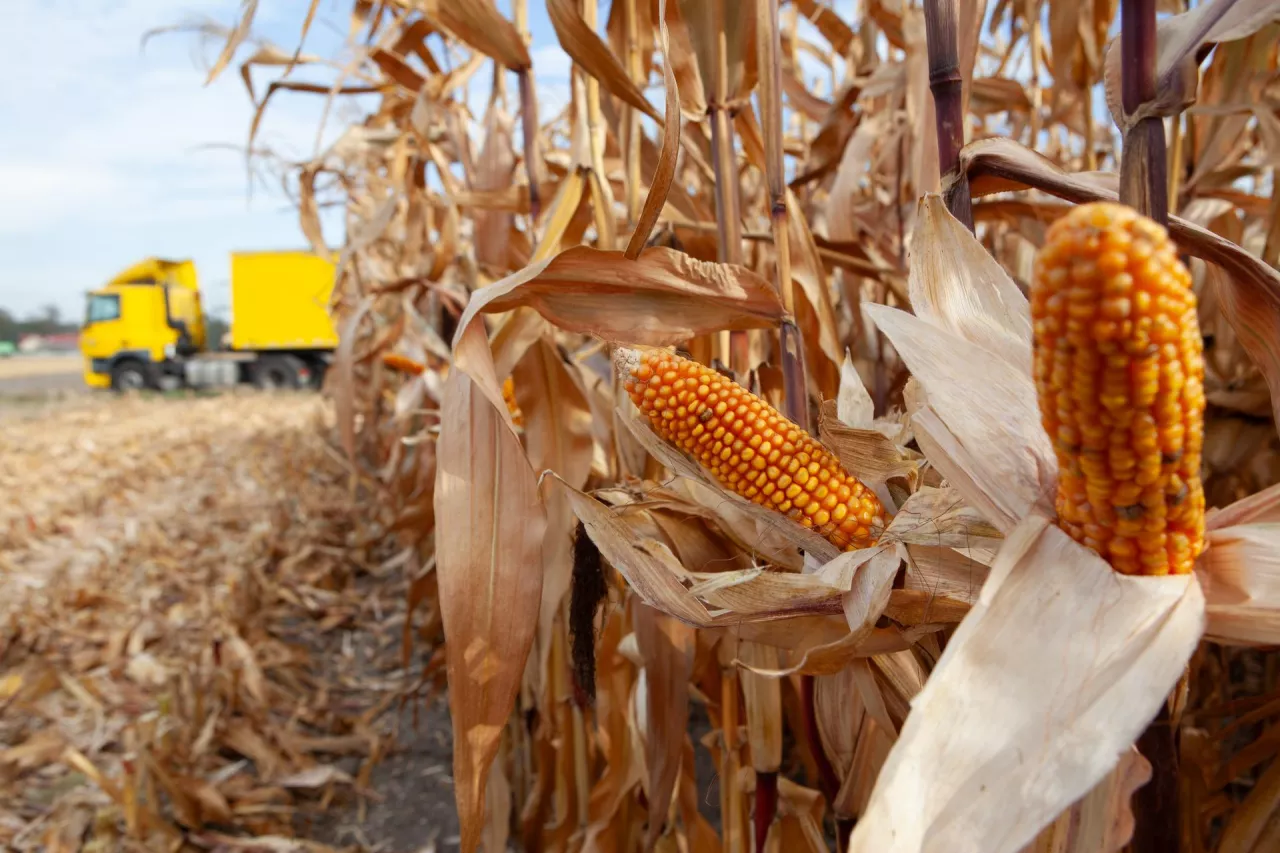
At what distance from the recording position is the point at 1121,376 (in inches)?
20.1

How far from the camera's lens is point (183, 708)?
112 inches

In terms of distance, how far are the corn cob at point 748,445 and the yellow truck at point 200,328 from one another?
68.8 ft

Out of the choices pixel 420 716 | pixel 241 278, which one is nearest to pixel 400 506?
pixel 420 716

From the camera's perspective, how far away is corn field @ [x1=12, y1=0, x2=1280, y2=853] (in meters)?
0.54

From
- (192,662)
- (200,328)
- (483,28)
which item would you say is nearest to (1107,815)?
(483,28)

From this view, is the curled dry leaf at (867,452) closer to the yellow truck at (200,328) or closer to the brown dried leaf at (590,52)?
the brown dried leaf at (590,52)

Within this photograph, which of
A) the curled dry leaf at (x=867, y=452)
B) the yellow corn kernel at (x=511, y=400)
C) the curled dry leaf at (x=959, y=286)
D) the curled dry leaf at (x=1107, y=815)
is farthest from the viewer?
the yellow corn kernel at (x=511, y=400)

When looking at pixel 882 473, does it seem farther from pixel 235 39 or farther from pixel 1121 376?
pixel 235 39

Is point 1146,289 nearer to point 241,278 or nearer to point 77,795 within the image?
point 77,795

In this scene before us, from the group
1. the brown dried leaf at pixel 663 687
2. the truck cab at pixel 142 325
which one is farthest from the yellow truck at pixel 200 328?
the brown dried leaf at pixel 663 687

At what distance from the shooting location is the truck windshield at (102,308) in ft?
71.1

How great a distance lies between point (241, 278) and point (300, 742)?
66.4 ft

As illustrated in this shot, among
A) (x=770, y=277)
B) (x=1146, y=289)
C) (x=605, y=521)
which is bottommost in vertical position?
(x=605, y=521)

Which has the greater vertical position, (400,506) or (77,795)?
(400,506)
